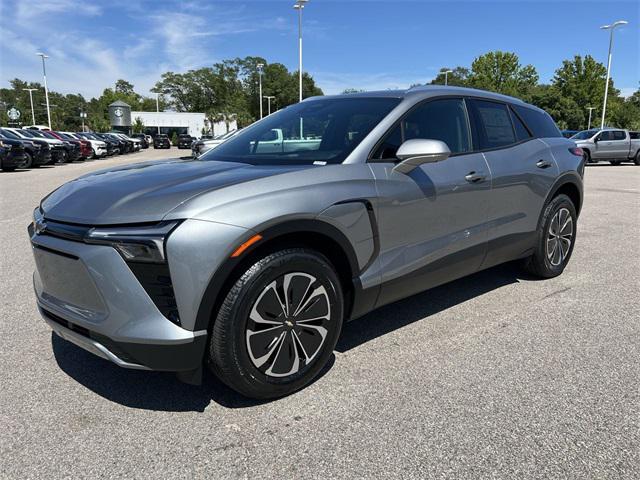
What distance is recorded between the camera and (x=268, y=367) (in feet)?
8.29

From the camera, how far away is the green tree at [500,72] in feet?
198

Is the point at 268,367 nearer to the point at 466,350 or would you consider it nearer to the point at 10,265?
the point at 466,350

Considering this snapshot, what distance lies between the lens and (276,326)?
2512mm

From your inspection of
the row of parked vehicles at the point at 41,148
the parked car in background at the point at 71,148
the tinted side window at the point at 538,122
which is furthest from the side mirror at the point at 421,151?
the parked car in background at the point at 71,148

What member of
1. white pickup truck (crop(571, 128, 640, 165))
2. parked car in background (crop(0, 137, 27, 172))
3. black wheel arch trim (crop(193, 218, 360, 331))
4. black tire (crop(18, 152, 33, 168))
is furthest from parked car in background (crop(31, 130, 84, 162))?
black wheel arch trim (crop(193, 218, 360, 331))

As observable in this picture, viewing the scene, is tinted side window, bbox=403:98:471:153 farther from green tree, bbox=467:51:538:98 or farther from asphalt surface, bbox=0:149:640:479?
green tree, bbox=467:51:538:98

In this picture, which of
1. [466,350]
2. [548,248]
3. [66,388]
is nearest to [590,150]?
[548,248]

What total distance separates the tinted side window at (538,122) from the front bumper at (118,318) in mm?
3577

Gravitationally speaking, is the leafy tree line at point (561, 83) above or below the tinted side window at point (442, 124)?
above

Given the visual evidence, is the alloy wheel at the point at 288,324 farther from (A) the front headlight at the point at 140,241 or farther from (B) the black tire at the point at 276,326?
(A) the front headlight at the point at 140,241

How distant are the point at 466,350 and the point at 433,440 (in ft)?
3.51

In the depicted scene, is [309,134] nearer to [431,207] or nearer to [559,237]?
[431,207]

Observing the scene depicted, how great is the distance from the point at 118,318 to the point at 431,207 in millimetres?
1988

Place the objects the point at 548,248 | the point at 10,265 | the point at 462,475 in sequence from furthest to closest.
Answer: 1. the point at 10,265
2. the point at 548,248
3. the point at 462,475
